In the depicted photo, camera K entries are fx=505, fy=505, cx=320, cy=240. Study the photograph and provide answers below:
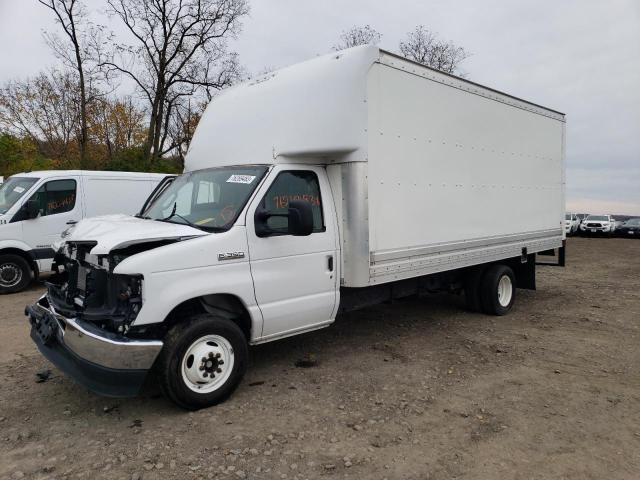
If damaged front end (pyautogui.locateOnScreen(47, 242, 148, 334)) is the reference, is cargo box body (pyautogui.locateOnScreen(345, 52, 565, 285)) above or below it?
above

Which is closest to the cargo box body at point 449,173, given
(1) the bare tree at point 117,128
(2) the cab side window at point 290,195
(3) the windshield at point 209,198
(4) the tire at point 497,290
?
(4) the tire at point 497,290

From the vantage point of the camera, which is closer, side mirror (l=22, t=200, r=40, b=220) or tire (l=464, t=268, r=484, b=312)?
tire (l=464, t=268, r=484, b=312)

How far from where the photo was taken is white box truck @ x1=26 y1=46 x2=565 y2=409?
13.3 feet

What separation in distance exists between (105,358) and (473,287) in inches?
225

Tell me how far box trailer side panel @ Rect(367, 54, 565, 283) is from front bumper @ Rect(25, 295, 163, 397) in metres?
2.45

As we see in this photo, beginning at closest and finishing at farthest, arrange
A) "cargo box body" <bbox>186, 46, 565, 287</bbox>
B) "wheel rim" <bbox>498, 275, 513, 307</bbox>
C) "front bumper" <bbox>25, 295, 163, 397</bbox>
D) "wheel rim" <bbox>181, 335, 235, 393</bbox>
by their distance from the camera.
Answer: "front bumper" <bbox>25, 295, 163, 397</bbox> → "wheel rim" <bbox>181, 335, 235, 393</bbox> → "cargo box body" <bbox>186, 46, 565, 287</bbox> → "wheel rim" <bbox>498, 275, 513, 307</bbox>

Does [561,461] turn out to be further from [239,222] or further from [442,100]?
[442,100]

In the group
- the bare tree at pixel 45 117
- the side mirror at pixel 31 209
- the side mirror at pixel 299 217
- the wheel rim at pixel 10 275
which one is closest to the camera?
the side mirror at pixel 299 217

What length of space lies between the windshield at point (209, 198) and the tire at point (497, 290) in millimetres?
4459

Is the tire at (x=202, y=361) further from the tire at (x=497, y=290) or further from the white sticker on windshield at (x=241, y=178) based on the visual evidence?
the tire at (x=497, y=290)

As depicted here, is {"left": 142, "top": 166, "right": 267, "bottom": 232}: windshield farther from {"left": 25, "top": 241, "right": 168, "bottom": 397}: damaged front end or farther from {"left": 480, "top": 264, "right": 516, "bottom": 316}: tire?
{"left": 480, "top": 264, "right": 516, "bottom": 316}: tire

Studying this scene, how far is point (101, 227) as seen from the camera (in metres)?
4.64

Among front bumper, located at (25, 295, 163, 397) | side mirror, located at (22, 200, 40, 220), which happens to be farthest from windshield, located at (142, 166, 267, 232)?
side mirror, located at (22, 200, 40, 220)

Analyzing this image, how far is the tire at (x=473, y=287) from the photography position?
7852 millimetres
